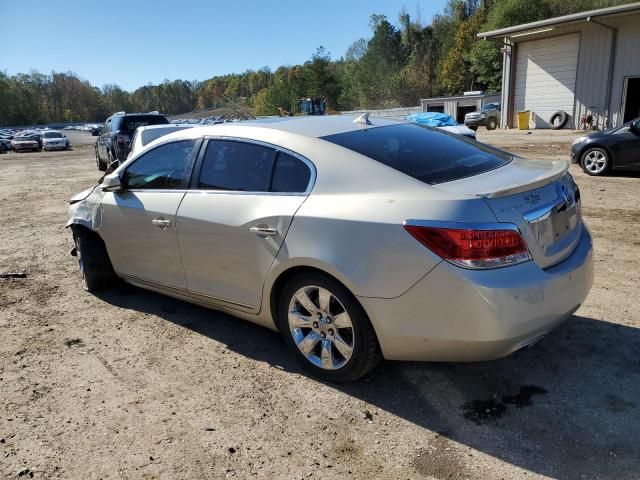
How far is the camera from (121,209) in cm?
423

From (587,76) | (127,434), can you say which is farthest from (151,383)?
(587,76)

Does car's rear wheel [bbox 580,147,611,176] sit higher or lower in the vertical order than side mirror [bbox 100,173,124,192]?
lower

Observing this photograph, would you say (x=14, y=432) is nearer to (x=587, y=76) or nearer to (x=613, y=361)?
(x=613, y=361)

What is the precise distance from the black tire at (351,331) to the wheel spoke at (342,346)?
30 mm

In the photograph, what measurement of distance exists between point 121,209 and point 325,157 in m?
2.06

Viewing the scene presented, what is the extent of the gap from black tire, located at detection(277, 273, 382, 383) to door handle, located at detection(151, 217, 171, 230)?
3.79ft

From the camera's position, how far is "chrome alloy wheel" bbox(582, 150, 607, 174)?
34.3ft

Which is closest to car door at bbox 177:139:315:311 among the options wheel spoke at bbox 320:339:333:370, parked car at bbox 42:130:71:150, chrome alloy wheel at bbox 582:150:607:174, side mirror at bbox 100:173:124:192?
wheel spoke at bbox 320:339:333:370

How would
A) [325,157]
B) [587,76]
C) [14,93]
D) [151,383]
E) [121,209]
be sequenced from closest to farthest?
[325,157], [151,383], [121,209], [587,76], [14,93]

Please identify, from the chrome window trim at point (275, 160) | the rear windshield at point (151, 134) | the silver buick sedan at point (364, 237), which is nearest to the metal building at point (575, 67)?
the rear windshield at point (151, 134)

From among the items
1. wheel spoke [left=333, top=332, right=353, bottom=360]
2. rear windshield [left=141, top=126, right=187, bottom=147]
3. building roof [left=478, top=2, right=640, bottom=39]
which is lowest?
wheel spoke [left=333, top=332, right=353, bottom=360]

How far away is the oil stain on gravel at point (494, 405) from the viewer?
9.07ft

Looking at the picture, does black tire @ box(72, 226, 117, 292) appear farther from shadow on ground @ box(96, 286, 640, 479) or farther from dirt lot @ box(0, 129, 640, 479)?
shadow on ground @ box(96, 286, 640, 479)

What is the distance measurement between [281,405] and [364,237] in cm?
114
